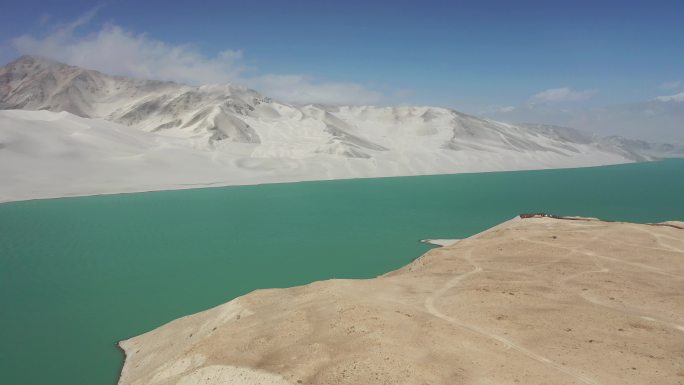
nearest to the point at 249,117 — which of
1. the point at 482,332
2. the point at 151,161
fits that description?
the point at 151,161

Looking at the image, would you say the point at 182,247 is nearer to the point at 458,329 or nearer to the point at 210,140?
the point at 458,329

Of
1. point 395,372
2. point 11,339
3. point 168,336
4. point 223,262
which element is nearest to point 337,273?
point 223,262

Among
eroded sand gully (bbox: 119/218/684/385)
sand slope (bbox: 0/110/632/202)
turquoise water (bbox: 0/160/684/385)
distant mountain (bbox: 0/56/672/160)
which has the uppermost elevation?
distant mountain (bbox: 0/56/672/160)

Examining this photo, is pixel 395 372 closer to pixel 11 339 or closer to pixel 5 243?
pixel 11 339

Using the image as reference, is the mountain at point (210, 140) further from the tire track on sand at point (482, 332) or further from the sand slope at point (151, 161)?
the tire track on sand at point (482, 332)

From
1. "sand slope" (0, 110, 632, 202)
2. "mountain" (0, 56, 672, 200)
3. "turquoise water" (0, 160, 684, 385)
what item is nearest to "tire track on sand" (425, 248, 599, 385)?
"turquoise water" (0, 160, 684, 385)

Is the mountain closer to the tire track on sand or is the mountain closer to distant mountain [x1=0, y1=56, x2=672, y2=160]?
distant mountain [x1=0, y1=56, x2=672, y2=160]

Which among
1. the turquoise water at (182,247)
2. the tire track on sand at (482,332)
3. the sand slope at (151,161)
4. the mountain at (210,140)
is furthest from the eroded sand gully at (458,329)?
the mountain at (210,140)
